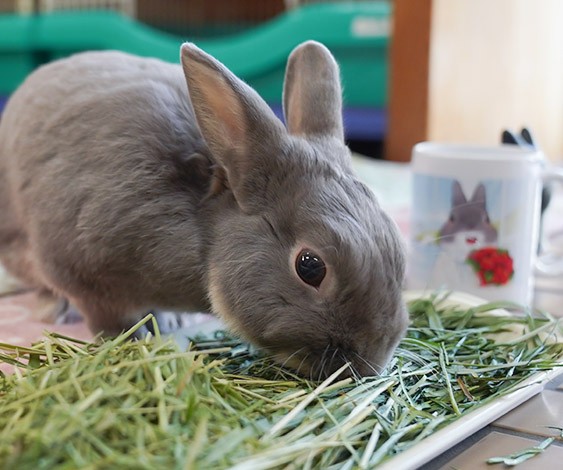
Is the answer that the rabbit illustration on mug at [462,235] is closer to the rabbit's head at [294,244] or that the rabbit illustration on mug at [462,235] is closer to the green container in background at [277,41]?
the rabbit's head at [294,244]

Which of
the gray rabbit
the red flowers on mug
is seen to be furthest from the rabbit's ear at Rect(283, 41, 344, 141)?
the red flowers on mug

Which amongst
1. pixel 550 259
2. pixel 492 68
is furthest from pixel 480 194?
pixel 492 68

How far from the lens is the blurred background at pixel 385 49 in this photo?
305 centimetres

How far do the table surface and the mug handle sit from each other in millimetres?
37

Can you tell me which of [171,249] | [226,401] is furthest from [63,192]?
[226,401]

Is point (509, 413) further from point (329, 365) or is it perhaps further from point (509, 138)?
point (509, 138)

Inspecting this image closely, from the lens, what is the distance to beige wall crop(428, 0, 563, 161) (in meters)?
3.05

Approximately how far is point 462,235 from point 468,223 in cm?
2

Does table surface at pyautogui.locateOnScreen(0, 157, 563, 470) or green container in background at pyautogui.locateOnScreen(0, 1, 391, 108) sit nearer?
table surface at pyautogui.locateOnScreen(0, 157, 563, 470)

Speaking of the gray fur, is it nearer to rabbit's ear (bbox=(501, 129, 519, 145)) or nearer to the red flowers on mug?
the red flowers on mug

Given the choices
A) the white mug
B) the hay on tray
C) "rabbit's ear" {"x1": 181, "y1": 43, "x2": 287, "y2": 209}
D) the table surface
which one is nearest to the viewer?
the hay on tray

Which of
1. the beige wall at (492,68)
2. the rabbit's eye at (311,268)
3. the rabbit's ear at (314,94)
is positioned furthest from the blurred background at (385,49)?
the rabbit's eye at (311,268)

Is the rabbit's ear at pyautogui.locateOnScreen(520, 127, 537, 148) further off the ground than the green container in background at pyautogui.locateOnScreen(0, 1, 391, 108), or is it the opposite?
the green container in background at pyautogui.locateOnScreen(0, 1, 391, 108)

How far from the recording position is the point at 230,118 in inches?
38.7
